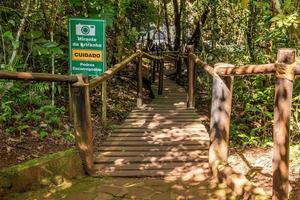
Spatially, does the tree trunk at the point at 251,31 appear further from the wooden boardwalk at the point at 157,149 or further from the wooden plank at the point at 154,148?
the wooden plank at the point at 154,148

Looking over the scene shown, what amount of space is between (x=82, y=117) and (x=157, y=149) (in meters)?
1.43

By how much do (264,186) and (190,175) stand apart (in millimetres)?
829

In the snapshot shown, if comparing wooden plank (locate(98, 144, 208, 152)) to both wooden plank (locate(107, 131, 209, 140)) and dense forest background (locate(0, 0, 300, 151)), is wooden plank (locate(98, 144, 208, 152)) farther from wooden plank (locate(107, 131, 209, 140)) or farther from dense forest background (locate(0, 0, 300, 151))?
dense forest background (locate(0, 0, 300, 151))

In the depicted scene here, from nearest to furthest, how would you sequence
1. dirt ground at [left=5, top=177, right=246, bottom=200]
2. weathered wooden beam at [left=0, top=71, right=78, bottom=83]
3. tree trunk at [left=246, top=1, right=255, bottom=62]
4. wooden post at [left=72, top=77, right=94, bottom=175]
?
weathered wooden beam at [left=0, top=71, right=78, bottom=83] < dirt ground at [left=5, top=177, right=246, bottom=200] < wooden post at [left=72, top=77, right=94, bottom=175] < tree trunk at [left=246, top=1, right=255, bottom=62]

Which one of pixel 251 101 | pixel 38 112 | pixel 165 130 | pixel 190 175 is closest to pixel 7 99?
pixel 38 112

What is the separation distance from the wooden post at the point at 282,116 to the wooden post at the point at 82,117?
2185 millimetres

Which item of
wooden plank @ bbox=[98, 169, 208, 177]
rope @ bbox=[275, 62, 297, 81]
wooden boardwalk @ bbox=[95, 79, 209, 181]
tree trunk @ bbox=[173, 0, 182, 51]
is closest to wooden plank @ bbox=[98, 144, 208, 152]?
wooden boardwalk @ bbox=[95, 79, 209, 181]

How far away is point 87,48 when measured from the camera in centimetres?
575

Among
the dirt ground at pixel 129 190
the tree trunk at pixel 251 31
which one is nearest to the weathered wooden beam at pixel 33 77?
the dirt ground at pixel 129 190

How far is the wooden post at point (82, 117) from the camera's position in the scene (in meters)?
4.33

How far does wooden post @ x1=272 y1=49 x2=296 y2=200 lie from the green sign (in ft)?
10.6

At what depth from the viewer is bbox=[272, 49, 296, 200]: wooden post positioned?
2904mm

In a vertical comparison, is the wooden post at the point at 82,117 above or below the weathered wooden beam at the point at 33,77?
below

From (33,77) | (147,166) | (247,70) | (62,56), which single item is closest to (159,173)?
(147,166)
